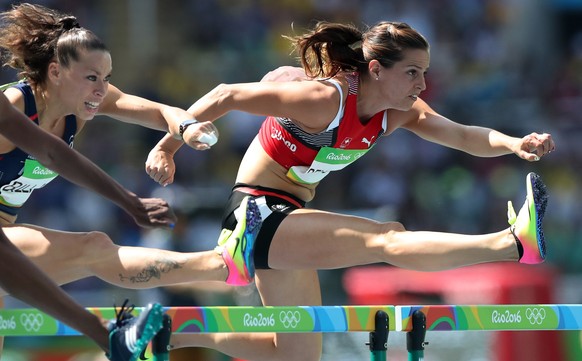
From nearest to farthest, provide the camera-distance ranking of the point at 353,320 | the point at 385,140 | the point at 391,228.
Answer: the point at 353,320 < the point at 391,228 < the point at 385,140

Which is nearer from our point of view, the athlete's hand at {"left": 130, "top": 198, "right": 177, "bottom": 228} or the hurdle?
the athlete's hand at {"left": 130, "top": 198, "right": 177, "bottom": 228}

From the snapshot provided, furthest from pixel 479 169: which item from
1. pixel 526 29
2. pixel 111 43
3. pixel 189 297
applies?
pixel 111 43

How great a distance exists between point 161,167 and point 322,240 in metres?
0.84

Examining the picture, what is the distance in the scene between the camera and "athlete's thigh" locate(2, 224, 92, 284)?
5.00m

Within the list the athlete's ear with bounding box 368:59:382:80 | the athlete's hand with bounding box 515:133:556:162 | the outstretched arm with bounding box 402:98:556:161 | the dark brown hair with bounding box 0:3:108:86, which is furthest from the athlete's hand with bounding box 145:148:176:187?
the athlete's hand with bounding box 515:133:556:162

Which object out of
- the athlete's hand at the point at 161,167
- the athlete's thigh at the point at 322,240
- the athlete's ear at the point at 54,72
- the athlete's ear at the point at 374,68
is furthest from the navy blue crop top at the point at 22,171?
the athlete's ear at the point at 374,68

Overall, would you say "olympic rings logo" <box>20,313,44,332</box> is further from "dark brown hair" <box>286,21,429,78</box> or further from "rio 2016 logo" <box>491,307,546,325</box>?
"rio 2016 logo" <box>491,307,546,325</box>

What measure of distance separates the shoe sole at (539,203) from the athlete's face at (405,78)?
29.3 inches

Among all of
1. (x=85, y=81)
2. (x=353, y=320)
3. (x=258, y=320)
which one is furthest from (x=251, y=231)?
(x=85, y=81)

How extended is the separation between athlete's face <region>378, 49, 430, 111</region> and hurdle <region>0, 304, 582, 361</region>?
41.6 inches

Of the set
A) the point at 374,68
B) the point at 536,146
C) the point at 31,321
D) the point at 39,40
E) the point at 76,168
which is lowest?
the point at 31,321

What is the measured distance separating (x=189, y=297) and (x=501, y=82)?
5.60m

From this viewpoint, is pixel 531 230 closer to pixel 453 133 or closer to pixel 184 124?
pixel 453 133

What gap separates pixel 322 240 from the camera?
201 inches
